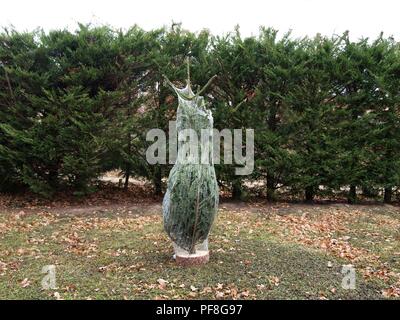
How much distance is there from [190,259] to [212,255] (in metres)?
0.63

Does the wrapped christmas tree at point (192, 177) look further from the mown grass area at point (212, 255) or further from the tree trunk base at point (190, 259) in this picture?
the mown grass area at point (212, 255)

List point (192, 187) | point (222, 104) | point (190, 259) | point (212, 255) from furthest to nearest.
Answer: point (222, 104) < point (212, 255) < point (190, 259) < point (192, 187)

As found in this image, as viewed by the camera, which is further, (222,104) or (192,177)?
(222,104)

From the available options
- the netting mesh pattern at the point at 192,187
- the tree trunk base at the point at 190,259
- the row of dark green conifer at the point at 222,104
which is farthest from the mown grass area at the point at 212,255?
the row of dark green conifer at the point at 222,104

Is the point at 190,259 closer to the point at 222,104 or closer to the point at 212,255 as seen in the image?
the point at 212,255

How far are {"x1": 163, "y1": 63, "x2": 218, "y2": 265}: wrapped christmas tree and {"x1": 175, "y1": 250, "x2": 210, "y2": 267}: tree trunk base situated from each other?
237 mm

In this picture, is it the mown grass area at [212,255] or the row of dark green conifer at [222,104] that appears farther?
the row of dark green conifer at [222,104]

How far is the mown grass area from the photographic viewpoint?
491cm

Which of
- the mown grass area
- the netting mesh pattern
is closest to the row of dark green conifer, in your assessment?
the mown grass area

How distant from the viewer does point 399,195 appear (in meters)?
11.0

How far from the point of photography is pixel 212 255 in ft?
20.0

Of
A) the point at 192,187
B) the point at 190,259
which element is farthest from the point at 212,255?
the point at 192,187

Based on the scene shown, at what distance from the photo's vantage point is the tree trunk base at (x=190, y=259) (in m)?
5.57

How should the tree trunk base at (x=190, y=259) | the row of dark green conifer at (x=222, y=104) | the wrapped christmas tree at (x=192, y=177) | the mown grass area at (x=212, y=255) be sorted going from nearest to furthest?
the mown grass area at (x=212, y=255)
the wrapped christmas tree at (x=192, y=177)
the tree trunk base at (x=190, y=259)
the row of dark green conifer at (x=222, y=104)
